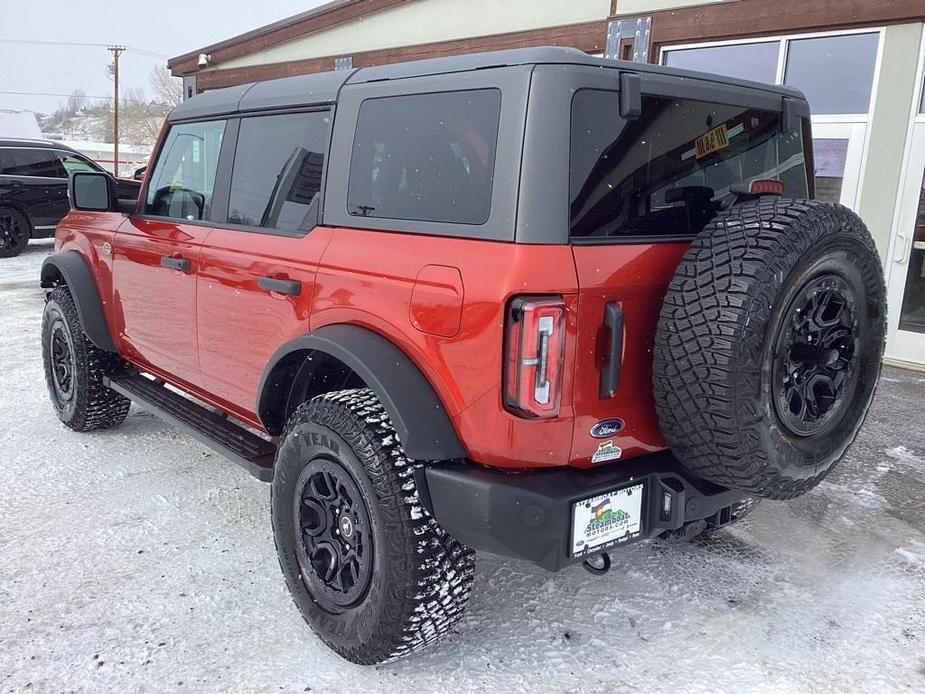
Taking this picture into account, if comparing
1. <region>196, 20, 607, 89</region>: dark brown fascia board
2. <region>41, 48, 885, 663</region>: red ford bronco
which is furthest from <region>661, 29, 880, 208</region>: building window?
<region>41, 48, 885, 663</region>: red ford bronco

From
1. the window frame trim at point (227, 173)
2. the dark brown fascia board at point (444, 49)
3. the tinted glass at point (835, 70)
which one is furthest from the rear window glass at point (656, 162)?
the dark brown fascia board at point (444, 49)

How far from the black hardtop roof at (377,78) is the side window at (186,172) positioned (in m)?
0.08

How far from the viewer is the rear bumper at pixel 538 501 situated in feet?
6.77

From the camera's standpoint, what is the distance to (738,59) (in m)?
7.48

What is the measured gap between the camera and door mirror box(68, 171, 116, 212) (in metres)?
3.98

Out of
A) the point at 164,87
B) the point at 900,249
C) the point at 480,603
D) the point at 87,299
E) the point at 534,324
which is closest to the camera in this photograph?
the point at 534,324

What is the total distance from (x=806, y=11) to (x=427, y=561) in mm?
6640

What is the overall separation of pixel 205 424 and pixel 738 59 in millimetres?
6445

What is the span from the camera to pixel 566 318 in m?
2.02

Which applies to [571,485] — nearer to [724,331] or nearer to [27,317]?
[724,331]

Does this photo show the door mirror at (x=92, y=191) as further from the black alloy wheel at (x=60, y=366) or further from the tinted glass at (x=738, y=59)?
the tinted glass at (x=738, y=59)

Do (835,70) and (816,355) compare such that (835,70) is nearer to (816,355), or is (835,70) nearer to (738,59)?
(738,59)

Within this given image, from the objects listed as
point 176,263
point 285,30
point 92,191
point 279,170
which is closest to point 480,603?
point 279,170

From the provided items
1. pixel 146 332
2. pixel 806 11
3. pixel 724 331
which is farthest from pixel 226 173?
pixel 806 11
